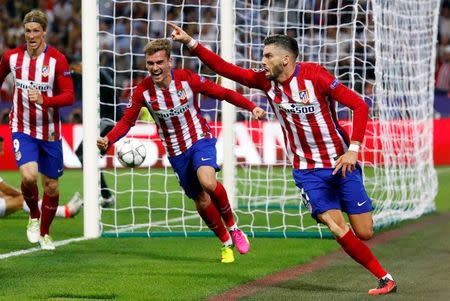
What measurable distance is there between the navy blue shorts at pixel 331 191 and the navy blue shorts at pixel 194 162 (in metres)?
1.57

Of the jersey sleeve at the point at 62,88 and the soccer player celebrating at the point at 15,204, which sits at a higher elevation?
the jersey sleeve at the point at 62,88

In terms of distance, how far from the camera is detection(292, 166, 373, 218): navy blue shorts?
302 inches

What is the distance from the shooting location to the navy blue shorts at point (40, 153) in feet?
32.1

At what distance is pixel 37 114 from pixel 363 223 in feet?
11.4

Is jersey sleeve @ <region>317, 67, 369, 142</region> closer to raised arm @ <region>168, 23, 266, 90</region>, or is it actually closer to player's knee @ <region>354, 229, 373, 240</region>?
raised arm @ <region>168, 23, 266, 90</region>

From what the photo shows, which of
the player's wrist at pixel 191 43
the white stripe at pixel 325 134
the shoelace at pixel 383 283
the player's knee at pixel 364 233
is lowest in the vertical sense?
the shoelace at pixel 383 283

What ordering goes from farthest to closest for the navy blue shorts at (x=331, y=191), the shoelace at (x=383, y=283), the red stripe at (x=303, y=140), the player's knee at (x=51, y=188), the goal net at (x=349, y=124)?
the goal net at (x=349, y=124)
the player's knee at (x=51, y=188)
the red stripe at (x=303, y=140)
the navy blue shorts at (x=331, y=191)
the shoelace at (x=383, y=283)

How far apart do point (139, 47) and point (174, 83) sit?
1494cm

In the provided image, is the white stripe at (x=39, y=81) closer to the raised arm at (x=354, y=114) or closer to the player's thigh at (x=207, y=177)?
the player's thigh at (x=207, y=177)

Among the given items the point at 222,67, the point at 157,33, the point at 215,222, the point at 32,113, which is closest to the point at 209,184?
Result: the point at 215,222

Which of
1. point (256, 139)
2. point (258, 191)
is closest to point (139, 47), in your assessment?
point (256, 139)

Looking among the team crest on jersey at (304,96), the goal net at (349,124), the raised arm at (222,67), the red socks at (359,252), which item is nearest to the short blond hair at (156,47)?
the raised arm at (222,67)

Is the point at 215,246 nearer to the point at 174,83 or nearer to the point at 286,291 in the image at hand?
the point at 174,83

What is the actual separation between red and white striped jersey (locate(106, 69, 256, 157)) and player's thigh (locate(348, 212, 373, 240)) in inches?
72.1
